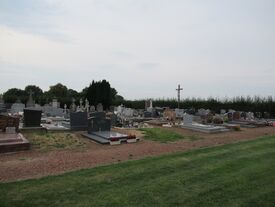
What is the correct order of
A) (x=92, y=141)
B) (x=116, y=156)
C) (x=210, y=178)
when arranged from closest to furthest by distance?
(x=210, y=178) < (x=116, y=156) < (x=92, y=141)

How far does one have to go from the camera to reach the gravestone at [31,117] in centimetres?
1511

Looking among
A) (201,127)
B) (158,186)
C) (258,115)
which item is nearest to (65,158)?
(158,186)

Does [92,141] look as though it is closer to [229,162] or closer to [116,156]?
[116,156]

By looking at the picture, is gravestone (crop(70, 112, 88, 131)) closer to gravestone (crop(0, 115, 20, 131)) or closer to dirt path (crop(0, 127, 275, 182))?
gravestone (crop(0, 115, 20, 131))

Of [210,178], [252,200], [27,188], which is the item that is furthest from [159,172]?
[27,188]

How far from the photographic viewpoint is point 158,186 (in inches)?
227

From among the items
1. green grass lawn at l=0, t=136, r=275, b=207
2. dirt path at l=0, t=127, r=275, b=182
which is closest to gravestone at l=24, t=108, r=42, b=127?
dirt path at l=0, t=127, r=275, b=182

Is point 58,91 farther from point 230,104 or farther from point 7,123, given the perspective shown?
point 7,123

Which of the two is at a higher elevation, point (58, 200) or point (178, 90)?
point (178, 90)

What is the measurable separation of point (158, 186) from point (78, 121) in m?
10.9

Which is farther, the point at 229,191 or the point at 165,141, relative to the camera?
the point at 165,141

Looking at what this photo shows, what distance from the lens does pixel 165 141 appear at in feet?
41.9

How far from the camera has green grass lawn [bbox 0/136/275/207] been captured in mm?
4953

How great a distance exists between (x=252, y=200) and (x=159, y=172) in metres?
2.34
